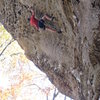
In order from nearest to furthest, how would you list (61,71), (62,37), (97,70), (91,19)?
1. (91,19)
2. (97,70)
3. (62,37)
4. (61,71)

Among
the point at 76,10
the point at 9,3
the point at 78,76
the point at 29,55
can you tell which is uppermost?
the point at 9,3

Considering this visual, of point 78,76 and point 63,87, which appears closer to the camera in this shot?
point 78,76

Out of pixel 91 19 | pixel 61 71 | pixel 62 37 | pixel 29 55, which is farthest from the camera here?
pixel 29 55

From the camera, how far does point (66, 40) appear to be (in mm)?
8883

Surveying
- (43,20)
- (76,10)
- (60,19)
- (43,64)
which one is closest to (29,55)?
(43,64)

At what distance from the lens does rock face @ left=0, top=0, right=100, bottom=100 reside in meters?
5.78

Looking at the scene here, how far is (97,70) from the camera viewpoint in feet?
19.4

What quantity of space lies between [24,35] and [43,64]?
1.66m

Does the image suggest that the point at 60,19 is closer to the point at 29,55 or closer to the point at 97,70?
the point at 97,70

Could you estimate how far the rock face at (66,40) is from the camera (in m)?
5.78

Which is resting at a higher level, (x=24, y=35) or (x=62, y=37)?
(x=24, y=35)

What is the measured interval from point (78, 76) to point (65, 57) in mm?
1530

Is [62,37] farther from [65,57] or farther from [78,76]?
[78,76]

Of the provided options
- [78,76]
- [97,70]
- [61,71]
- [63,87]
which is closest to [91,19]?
[97,70]
